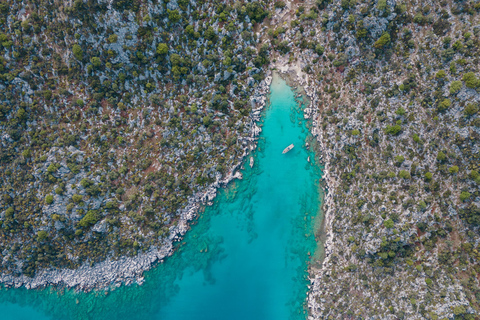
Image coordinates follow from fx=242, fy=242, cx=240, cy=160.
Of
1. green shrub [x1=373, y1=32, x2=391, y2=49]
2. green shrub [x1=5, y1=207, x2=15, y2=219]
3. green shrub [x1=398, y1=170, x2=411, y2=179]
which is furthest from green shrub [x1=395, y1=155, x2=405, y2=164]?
green shrub [x1=5, y1=207, x2=15, y2=219]

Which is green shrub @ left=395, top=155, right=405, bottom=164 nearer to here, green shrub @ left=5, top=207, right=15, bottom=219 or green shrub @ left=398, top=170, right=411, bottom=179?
green shrub @ left=398, top=170, right=411, bottom=179

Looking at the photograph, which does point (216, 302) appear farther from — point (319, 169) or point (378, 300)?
point (319, 169)

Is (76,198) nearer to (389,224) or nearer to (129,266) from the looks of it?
(129,266)

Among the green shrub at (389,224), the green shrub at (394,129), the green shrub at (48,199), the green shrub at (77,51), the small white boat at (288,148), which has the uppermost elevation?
the green shrub at (77,51)

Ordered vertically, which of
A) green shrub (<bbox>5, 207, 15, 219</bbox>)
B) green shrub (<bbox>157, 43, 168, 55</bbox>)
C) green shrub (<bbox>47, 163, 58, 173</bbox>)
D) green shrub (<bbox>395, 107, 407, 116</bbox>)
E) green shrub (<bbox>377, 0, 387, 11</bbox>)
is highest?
green shrub (<bbox>157, 43, 168, 55</bbox>)

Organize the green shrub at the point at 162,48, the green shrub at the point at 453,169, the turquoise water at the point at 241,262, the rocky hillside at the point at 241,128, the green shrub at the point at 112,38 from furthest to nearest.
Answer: the turquoise water at the point at 241,262
the green shrub at the point at 162,48
the green shrub at the point at 112,38
the rocky hillside at the point at 241,128
the green shrub at the point at 453,169

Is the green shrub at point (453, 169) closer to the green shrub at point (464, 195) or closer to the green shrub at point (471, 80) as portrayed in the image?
the green shrub at point (464, 195)

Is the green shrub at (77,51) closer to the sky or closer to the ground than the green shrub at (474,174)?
closer to the sky

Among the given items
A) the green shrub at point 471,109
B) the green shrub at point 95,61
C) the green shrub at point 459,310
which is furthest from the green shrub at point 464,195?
the green shrub at point 95,61
